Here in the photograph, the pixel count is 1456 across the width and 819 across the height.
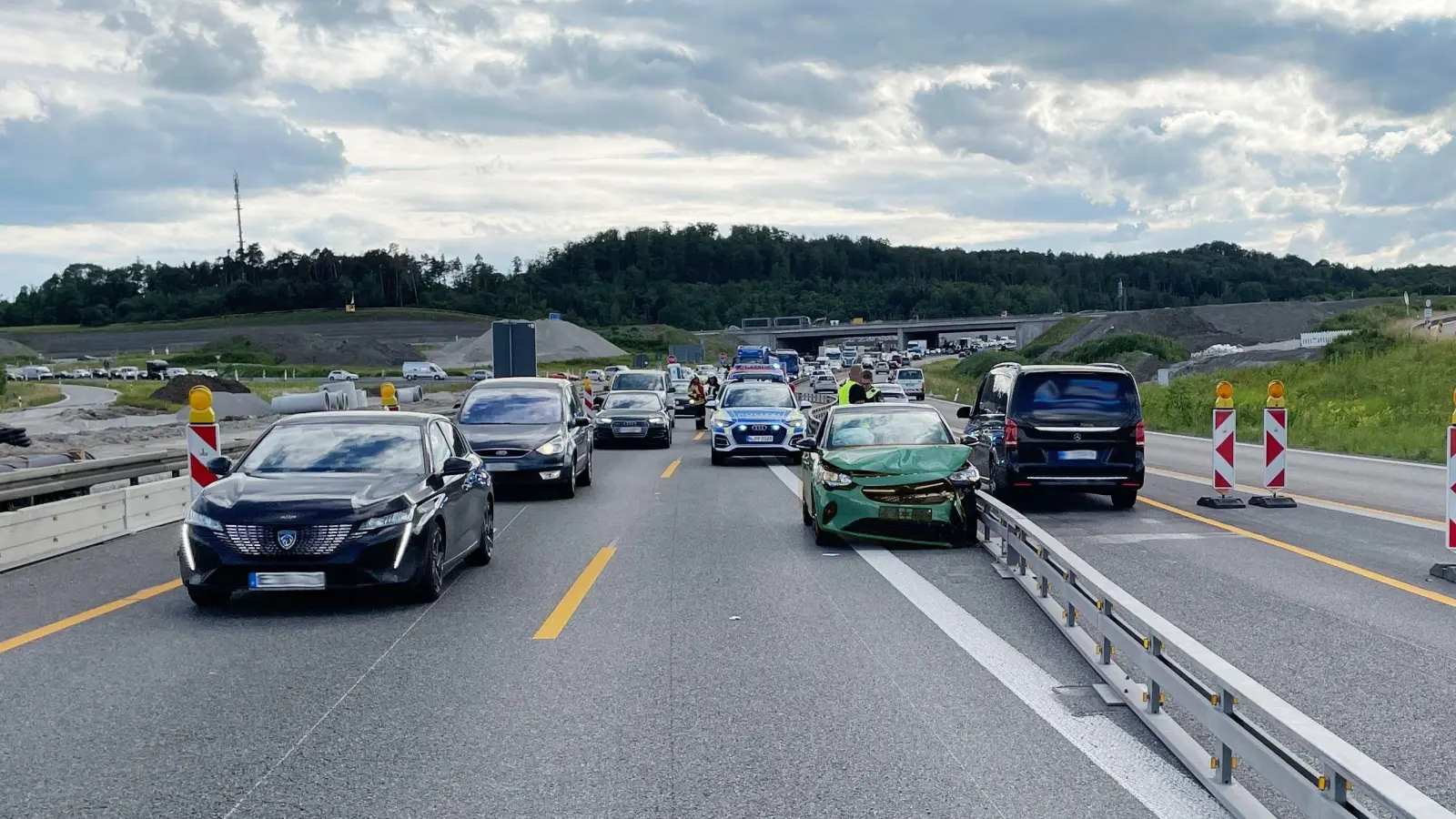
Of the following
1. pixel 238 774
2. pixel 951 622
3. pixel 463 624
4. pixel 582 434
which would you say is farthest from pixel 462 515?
pixel 582 434

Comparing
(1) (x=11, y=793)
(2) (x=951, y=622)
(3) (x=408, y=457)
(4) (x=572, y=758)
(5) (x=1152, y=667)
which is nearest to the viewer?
(1) (x=11, y=793)

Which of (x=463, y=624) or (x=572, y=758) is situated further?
(x=463, y=624)

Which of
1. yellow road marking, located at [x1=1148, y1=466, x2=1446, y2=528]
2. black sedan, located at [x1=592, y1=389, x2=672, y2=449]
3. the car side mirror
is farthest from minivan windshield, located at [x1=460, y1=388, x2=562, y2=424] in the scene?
yellow road marking, located at [x1=1148, y1=466, x2=1446, y2=528]

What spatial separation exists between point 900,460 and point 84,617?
23.3ft

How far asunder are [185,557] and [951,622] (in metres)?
5.30

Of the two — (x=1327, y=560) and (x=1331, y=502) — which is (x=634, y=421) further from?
(x=1327, y=560)

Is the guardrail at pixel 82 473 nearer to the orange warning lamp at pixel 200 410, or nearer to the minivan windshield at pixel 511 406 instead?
the orange warning lamp at pixel 200 410

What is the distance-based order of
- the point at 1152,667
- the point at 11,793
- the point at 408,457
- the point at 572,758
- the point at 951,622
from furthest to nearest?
the point at 408,457, the point at 951,622, the point at 1152,667, the point at 572,758, the point at 11,793

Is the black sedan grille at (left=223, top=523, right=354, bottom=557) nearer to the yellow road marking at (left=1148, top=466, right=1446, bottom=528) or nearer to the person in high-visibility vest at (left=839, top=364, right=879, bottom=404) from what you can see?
the person in high-visibility vest at (left=839, top=364, right=879, bottom=404)

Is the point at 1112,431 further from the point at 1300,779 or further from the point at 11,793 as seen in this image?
the point at 11,793

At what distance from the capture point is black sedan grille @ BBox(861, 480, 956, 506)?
12250 mm

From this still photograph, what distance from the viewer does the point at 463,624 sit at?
29.0 ft

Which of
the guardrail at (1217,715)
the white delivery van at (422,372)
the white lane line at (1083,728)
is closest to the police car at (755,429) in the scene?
the white lane line at (1083,728)

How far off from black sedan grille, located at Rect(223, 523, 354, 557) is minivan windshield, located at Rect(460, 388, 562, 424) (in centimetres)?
997
